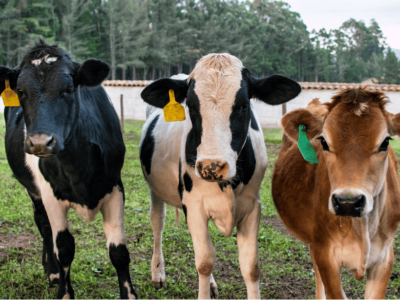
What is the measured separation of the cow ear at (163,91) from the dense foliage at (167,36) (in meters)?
34.1

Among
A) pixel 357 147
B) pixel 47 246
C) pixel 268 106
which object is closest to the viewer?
pixel 357 147

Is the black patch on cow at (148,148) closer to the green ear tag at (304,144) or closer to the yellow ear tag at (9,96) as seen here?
the yellow ear tag at (9,96)

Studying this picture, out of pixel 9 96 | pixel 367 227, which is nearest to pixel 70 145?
pixel 9 96

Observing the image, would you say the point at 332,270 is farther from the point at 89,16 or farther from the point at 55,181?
the point at 89,16

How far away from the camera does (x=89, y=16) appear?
43.8m

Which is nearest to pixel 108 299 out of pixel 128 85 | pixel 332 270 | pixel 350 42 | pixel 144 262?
pixel 144 262

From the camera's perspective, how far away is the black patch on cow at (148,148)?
3.91 metres

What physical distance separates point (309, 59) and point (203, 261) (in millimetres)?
66641

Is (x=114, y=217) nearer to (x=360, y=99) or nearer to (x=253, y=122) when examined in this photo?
(x=253, y=122)

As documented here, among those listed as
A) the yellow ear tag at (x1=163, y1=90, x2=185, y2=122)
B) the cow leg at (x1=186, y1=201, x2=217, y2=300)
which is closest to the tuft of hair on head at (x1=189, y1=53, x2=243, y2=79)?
the yellow ear tag at (x1=163, y1=90, x2=185, y2=122)

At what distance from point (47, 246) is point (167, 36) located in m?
48.3

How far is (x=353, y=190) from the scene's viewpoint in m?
2.20

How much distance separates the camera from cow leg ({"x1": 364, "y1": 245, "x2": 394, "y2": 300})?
106 inches

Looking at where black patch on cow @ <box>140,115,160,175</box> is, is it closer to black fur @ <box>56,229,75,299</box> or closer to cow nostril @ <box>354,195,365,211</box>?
black fur @ <box>56,229,75,299</box>
